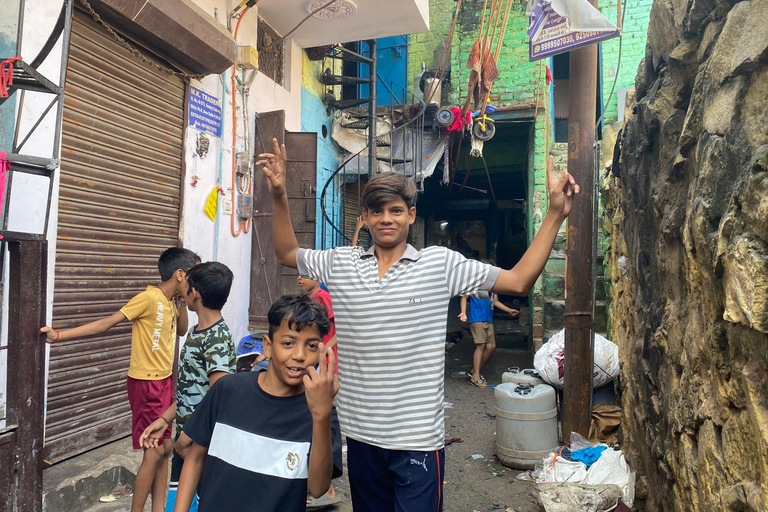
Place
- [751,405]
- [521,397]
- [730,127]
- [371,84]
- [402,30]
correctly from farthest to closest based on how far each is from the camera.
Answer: [371,84] < [402,30] < [521,397] < [730,127] < [751,405]

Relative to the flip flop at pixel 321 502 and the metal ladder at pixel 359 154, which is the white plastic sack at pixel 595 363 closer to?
the flip flop at pixel 321 502

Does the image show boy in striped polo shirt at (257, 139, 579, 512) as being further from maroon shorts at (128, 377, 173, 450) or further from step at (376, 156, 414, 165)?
step at (376, 156, 414, 165)

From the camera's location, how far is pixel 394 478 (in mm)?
1911

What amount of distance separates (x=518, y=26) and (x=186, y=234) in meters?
7.55

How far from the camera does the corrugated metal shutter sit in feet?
14.0

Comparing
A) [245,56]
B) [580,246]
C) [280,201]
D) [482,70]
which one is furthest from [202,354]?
[482,70]

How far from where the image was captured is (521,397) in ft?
14.7

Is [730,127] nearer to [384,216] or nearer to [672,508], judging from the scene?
[384,216]

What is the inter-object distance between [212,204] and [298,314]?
15.8 feet

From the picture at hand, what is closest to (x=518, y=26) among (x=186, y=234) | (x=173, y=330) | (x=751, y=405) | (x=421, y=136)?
(x=421, y=136)

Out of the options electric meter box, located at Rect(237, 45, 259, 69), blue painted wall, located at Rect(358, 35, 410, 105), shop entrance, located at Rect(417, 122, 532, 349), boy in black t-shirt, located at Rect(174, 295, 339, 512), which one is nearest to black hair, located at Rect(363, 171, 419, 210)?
boy in black t-shirt, located at Rect(174, 295, 339, 512)

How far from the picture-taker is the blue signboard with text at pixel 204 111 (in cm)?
591

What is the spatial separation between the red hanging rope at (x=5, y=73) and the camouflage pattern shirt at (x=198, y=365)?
5.01 feet

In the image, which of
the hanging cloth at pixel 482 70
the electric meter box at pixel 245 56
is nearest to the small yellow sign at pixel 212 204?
the electric meter box at pixel 245 56
